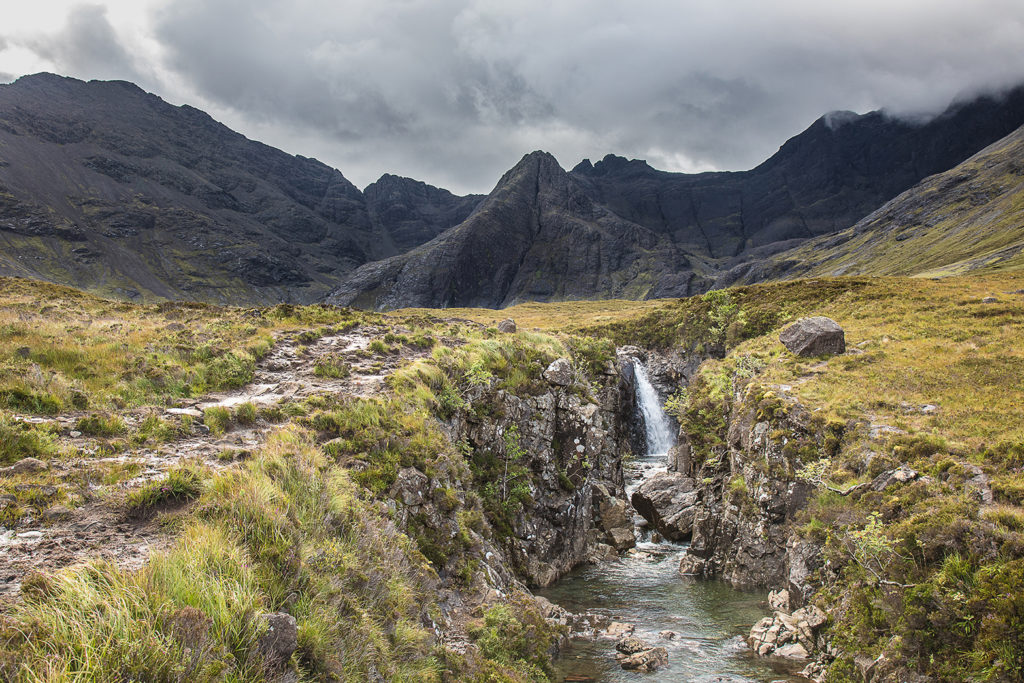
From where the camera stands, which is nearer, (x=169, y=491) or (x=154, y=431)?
(x=169, y=491)

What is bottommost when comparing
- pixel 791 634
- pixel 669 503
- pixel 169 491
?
pixel 791 634

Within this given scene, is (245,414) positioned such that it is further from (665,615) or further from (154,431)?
(665,615)

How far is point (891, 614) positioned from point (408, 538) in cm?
1153

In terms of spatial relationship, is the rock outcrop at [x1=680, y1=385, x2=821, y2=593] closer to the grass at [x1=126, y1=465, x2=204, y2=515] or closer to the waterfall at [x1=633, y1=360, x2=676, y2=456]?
the grass at [x1=126, y1=465, x2=204, y2=515]

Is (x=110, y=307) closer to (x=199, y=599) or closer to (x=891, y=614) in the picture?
(x=199, y=599)

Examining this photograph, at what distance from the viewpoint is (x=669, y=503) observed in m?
26.2

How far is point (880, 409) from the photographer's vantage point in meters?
17.7

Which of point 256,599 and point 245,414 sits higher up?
point 245,414

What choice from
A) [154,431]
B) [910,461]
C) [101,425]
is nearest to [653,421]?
[910,461]

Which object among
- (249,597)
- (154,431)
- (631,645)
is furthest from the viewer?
(631,645)

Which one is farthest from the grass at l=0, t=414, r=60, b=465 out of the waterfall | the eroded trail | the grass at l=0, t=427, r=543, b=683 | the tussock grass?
the waterfall

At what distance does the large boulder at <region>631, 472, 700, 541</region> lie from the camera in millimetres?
25125

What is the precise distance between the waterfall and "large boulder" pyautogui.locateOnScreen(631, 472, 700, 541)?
14074 millimetres

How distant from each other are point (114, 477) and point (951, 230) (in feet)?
674
